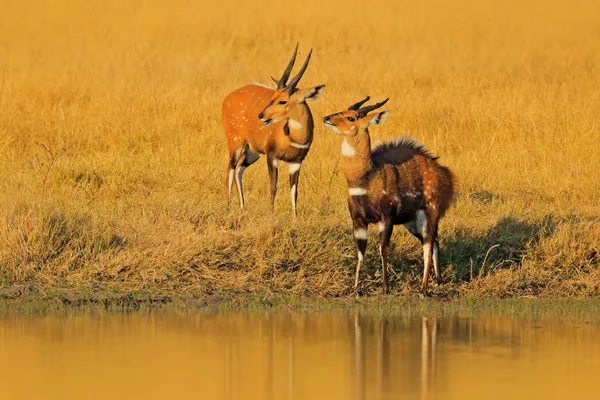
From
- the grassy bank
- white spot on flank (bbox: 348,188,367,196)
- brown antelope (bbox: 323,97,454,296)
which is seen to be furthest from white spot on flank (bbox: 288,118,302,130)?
the grassy bank

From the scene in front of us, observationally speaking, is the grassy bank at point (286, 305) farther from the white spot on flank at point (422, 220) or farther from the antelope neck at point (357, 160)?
the antelope neck at point (357, 160)

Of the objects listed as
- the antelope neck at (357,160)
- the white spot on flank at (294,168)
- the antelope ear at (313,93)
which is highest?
the antelope ear at (313,93)

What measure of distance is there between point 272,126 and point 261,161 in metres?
2.07

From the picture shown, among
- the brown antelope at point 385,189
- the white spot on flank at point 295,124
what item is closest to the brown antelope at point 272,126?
the white spot on flank at point 295,124

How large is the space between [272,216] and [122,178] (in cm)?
300

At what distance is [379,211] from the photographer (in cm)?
872

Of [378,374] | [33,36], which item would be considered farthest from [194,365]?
[33,36]

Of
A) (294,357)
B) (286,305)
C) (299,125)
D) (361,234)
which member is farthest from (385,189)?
(299,125)

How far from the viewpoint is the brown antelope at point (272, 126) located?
10.8m

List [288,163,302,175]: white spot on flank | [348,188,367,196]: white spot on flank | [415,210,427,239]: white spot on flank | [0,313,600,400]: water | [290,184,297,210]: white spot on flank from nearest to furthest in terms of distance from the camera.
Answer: [0,313,600,400]: water < [348,188,367,196]: white spot on flank < [415,210,427,239]: white spot on flank < [290,184,297,210]: white spot on flank < [288,163,302,175]: white spot on flank

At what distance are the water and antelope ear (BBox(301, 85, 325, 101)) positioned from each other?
2.97 metres

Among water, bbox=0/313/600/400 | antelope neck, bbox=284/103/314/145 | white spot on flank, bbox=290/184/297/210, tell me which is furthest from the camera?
antelope neck, bbox=284/103/314/145

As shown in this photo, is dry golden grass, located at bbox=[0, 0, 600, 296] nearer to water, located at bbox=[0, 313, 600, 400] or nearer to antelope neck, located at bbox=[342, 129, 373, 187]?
antelope neck, located at bbox=[342, 129, 373, 187]

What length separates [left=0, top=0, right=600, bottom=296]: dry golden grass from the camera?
358 inches
